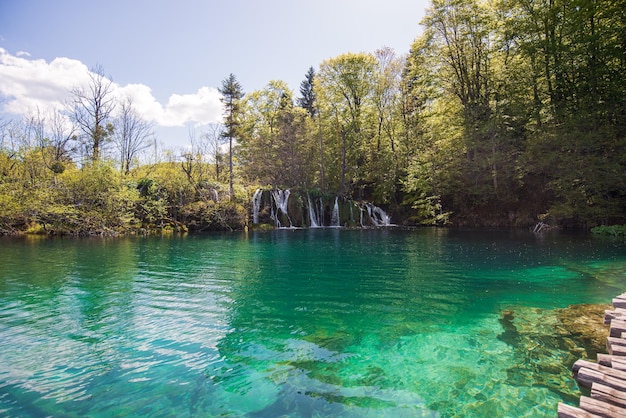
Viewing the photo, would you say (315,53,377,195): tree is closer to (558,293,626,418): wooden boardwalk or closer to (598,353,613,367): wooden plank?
(558,293,626,418): wooden boardwalk

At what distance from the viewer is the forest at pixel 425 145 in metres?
19.9

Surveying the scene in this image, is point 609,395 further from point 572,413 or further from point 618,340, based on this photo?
point 618,340

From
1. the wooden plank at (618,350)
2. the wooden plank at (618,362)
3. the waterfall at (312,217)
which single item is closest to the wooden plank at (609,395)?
the wooden plank at (618,362)

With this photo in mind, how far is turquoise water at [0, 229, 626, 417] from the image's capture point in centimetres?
351

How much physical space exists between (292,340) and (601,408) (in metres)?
3.58

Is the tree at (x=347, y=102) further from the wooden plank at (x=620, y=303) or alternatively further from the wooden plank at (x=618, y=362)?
the wooden plank at (x=618, y=362)

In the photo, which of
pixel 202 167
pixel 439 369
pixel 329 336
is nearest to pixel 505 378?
pixel 439 369

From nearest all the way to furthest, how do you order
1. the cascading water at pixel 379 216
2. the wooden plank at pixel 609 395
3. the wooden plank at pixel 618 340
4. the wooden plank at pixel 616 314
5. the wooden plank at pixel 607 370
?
the wooden plank at pixel 609 395
the wooden plank at pixel 607 370
the wooden plank at pixel 618 340
the wooden plank at pixel 616 314
the cascading water at pixel 379 216

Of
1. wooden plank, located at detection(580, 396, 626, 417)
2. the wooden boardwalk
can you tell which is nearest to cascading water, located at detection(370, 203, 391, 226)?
the wooden boardwalk

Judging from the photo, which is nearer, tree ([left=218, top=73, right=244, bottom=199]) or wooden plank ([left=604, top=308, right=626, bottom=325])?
wooden plank ([left=604, top=308, right=626, bottom=325])

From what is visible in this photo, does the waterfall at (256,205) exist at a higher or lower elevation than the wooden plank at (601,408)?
higher

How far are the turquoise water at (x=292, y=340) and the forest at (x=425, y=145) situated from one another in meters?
13.0

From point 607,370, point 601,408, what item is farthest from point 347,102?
point 601,408

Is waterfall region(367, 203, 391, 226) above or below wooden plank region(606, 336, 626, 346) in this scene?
above
